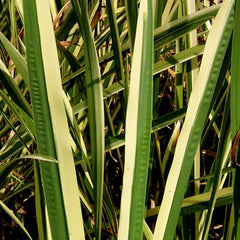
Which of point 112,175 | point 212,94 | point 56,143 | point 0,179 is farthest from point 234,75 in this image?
point 112,175

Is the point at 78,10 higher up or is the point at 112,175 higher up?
the point at 78,10

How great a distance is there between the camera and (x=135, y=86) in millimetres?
→ 597

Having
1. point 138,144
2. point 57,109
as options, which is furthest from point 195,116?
point 57,109

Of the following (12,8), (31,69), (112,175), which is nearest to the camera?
(31,69)

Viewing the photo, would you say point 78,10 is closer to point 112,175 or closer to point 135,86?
point 135,86

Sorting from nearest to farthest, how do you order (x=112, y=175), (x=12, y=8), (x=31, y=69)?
(x=31, y=69) → (x=12, y=8) → (x=112, y=175)

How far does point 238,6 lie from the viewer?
58cm

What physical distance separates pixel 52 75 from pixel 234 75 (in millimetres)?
256

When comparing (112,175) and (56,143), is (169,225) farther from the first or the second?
(112,175)

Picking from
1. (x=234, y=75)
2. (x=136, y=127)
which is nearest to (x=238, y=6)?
(x=234, y=75)

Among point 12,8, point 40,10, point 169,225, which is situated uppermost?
point 12,8

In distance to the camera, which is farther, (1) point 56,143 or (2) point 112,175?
(2) point 112,175

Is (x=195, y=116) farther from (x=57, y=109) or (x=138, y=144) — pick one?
(x=57, y=109)

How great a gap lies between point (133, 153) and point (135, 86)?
9cm
